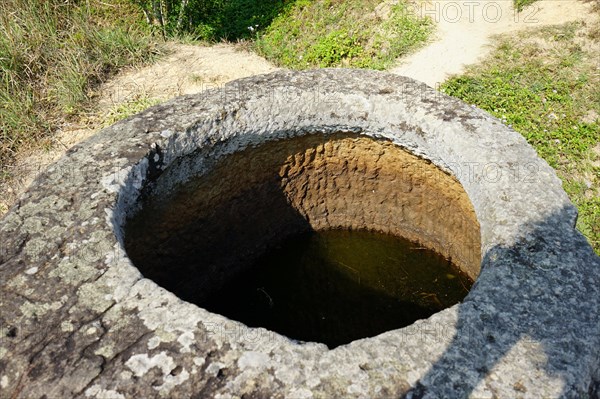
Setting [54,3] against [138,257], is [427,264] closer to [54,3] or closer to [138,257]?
[138,257]

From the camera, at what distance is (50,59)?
6.52 meters

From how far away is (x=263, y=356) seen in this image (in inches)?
85.9

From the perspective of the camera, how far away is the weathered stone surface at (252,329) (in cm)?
212

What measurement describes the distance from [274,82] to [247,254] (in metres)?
1.65

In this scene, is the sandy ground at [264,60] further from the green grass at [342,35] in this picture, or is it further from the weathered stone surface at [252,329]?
the weathered stone surface at [252,329]

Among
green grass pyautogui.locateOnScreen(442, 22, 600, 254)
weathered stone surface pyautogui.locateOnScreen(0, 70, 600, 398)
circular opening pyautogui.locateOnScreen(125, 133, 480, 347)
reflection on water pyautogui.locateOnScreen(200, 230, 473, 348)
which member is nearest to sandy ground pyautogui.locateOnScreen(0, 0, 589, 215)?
green grass pyautogui.locateOnScreen(442, 22, 600, 254)

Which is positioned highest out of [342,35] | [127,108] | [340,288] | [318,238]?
[342,35]

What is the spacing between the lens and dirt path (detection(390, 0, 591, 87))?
280 inches

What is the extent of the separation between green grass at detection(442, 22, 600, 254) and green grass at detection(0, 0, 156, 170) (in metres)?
4.25

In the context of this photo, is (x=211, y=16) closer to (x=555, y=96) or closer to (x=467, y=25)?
(x=467, y=25)

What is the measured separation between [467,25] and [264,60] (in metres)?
Answer: 3.09

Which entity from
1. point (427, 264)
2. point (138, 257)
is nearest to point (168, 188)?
point (138, 257)

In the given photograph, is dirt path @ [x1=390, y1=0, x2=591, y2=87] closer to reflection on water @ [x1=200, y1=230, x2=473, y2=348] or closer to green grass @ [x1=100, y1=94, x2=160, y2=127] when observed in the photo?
reflection on water @ [x1=200, y1=230, x2=473, y2=348]

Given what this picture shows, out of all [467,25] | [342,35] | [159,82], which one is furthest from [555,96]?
[159,82]
